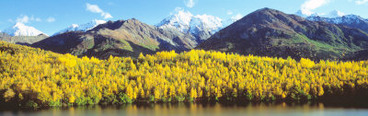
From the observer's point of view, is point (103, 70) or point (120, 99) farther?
point (103, 70)

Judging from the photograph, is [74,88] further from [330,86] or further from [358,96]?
[358,96]

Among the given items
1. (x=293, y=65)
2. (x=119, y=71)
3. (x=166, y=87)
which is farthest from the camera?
(x=293, y=65)

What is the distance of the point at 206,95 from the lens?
5768 inches

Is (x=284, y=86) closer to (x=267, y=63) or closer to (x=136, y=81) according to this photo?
(x=267, y=63)

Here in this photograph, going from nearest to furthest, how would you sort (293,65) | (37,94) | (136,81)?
(37,94) < (136,81) < (293,65)

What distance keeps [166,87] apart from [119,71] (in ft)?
130

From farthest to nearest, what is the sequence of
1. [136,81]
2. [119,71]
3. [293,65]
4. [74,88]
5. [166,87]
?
[293,65] → [119,71] → [136,81] → [166,87] → [74,88]

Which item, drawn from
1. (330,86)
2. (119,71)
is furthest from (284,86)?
(119,71)

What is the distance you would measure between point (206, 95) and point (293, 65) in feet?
259

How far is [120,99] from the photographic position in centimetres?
13675

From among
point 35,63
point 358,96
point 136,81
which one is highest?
point 35,63

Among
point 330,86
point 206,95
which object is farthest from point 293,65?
point 206,95

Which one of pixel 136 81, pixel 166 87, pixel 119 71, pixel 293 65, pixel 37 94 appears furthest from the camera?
pixel 293 65

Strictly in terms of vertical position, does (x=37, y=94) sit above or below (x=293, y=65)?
below
